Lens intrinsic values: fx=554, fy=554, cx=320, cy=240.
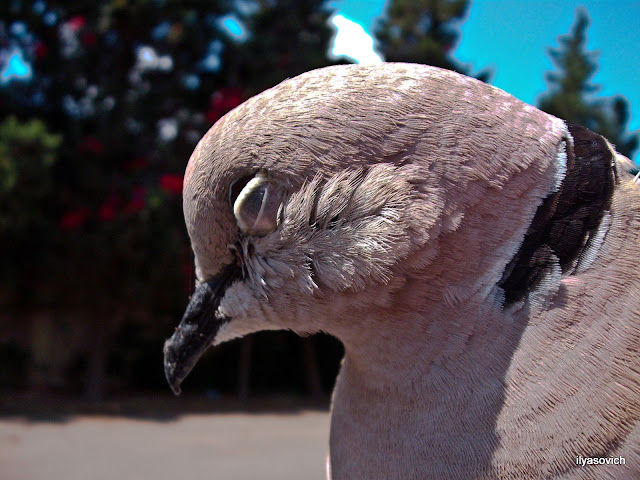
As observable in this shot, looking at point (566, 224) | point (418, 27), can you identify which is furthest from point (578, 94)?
point (418, 27)

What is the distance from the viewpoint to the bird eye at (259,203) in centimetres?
143

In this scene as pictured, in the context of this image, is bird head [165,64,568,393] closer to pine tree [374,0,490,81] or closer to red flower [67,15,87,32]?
pine tree [374,0,490,81]

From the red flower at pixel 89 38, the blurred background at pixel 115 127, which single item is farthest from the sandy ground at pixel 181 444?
the red flower at pixel 89 38

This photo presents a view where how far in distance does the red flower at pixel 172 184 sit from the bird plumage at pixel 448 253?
8323mm

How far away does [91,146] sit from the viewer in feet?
32.6

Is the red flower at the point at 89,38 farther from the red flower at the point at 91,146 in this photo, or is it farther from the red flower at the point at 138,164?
the red flower at the point at 138,164

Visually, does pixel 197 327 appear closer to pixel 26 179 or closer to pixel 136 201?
pixel 26 179

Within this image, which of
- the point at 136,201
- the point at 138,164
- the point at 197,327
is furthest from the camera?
the point at 138,164

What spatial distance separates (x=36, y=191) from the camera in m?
8.89

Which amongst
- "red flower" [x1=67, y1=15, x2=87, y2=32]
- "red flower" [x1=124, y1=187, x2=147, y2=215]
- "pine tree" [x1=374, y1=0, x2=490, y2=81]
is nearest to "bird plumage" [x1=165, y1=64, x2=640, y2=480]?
"pine tree" [x1=374, y1=0, x2=490, y2=81]

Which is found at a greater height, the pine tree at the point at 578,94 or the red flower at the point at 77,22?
the red flower at the point at 77,22

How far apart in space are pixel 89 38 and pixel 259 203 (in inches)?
396

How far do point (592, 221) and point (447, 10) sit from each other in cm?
781

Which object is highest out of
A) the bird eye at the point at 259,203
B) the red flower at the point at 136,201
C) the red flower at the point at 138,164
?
the red flower at the point at 138,164
